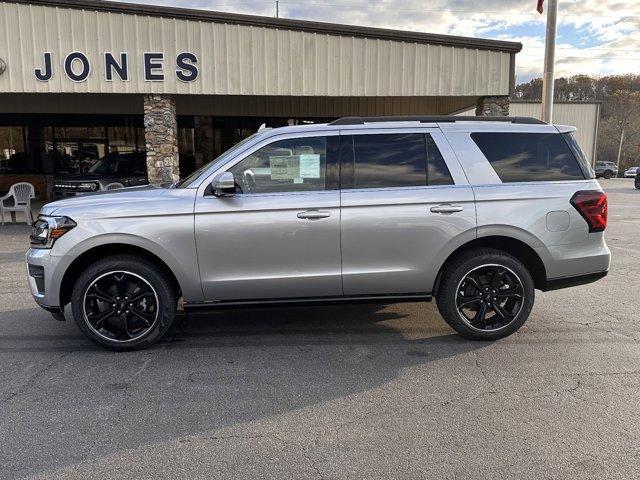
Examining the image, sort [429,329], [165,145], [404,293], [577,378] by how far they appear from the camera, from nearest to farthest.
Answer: [577,378] → [404,293] → [429,329] → [165,145]

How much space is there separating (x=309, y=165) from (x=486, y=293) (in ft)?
6.49

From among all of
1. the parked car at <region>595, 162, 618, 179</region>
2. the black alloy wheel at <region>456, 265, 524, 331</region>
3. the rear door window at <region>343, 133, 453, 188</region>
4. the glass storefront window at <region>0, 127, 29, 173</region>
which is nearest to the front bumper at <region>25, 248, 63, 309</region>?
the rear door window at <region>343, 133, 453, 188</region>

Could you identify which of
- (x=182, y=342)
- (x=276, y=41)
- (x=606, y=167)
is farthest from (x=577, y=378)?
(x=606, y=167)

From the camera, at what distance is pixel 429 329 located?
15.8 ft

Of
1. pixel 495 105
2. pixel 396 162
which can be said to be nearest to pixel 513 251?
pixel 396 162

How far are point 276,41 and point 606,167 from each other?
44290 mm

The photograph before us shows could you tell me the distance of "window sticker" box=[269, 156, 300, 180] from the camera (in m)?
4.27

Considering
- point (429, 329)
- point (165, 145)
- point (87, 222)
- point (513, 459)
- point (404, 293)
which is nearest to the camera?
point (513, 459)

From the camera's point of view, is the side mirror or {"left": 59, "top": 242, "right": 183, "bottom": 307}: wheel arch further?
{"left": 59, "top": 242, "right": 183, "bottom": 307}: wheel arch

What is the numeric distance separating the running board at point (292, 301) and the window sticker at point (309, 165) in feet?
3.60

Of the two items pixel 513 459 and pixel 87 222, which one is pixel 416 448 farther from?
pixel 87 222

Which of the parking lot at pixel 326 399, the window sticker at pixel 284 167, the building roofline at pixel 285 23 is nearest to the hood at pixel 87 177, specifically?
the building roofline at pixel 285 23

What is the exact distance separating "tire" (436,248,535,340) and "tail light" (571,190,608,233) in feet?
2.29

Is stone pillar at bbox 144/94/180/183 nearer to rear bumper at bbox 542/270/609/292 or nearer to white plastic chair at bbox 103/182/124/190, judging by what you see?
white plastic chair at bbox 103/182/124/190
